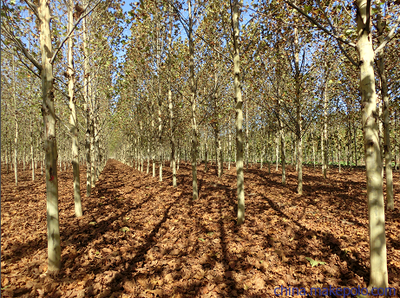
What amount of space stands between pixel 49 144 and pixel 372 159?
19.2 ft

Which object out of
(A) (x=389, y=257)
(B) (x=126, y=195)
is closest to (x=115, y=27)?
(B) (x=126, y=195)

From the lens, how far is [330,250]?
4.53 m

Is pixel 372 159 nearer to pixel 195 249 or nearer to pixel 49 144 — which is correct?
pixel 195 249

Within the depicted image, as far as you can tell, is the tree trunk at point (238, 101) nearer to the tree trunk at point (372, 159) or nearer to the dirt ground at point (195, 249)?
the dirt ground at point (195, 249)

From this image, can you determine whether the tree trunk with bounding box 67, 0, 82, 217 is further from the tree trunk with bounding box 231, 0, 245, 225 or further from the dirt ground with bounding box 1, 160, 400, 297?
the tree trunk with bounding box 231, 0, 245, 225

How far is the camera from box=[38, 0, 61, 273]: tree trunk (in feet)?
13.0

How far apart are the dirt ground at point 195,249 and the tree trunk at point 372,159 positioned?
1.78ft

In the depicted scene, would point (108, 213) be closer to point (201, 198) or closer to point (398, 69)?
point (201, 198)

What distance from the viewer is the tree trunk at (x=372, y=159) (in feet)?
10.5

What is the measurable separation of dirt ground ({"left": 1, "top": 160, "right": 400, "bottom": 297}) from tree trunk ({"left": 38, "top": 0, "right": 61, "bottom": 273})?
0.50m

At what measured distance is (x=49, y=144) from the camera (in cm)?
396

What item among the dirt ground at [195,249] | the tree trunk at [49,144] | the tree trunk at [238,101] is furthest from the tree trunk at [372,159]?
the tree trunk at [49,144]

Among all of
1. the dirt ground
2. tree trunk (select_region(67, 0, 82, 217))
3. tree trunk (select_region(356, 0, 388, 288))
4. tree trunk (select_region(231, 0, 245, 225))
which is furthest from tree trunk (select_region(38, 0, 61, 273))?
tree trunk (select_region(356, 0, 388, 288))

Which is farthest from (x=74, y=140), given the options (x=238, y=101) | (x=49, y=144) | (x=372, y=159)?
Result: (x=372, y=159)
